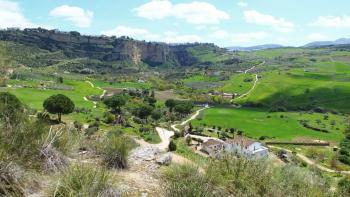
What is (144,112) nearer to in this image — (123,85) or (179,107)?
(179,107)

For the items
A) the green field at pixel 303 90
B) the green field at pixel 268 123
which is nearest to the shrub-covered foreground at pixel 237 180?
the green field at pixel 268 123

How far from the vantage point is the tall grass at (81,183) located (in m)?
7.99

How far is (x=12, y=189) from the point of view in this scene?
809 cm

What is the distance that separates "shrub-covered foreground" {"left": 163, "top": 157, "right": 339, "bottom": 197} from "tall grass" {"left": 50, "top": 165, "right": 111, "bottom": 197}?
1.55 meters

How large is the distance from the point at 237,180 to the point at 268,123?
8686 cm

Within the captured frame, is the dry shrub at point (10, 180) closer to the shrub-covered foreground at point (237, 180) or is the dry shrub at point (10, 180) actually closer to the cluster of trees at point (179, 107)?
the shrub-covered foreground at point (237, 180)

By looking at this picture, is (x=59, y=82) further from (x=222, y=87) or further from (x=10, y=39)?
(x=10, y=39)

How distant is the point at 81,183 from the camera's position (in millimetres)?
8164

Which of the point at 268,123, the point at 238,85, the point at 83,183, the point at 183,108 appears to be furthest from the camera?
the point at 238,85

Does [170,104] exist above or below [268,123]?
above

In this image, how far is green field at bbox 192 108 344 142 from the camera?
3346 inches

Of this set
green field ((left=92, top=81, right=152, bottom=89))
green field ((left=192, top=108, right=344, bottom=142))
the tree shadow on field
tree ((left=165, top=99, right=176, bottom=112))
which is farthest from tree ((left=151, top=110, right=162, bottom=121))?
green field ((left=92, top=81, right=152, bottom=89))

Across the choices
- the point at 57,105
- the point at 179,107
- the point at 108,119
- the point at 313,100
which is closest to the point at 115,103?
the point at 108,119

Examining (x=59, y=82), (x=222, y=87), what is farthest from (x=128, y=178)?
(x=222, y=87)
